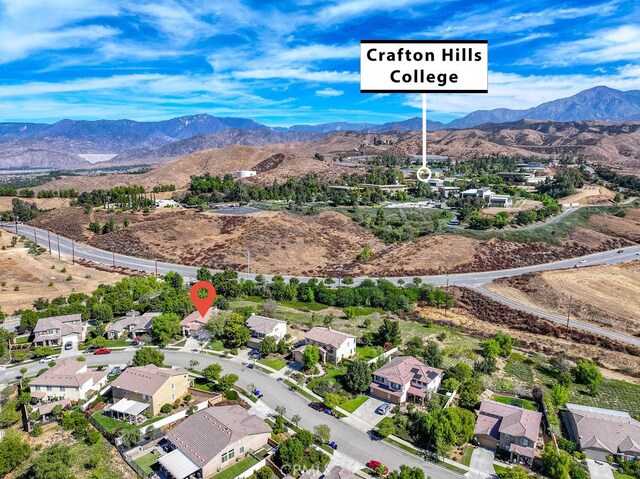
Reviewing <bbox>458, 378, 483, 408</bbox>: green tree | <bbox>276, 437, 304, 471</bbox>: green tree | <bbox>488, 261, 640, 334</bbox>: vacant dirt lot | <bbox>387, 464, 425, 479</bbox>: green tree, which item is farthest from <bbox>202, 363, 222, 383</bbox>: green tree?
<bbox>488, 261, 640, 334</bbox>: vacant dirt lot

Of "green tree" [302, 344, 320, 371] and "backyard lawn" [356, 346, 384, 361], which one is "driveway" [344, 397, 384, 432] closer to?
"green tree" [302, 344, 320, 371]

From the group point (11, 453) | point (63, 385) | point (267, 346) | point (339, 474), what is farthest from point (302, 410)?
point (11, 453)

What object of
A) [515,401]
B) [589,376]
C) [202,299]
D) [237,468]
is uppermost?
[202,299]

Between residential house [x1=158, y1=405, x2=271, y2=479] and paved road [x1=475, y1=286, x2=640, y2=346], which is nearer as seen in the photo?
residential house [x1=158, y1=405, x2=271, y2=479]

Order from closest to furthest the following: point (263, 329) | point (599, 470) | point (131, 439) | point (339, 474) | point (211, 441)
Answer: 1. point (339, 474)
2. point (211, 441)
3. point (599, 470)
4. point (131, 439)
5. point (263, 329)

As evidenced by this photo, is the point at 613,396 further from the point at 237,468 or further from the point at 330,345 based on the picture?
the point at 237,468

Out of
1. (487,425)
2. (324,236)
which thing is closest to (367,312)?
(487,425)
